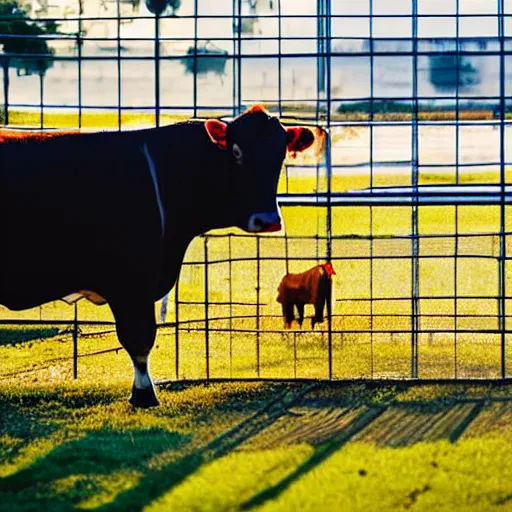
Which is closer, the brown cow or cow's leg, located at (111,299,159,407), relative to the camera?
cow's leg, located at (111,299,159,407)

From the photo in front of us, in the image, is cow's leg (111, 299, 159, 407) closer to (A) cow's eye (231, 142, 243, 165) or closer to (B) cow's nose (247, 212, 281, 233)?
(B) cow's nose (247, 212, 281, 233)

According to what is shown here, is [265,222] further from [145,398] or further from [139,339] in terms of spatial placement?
[145,398]

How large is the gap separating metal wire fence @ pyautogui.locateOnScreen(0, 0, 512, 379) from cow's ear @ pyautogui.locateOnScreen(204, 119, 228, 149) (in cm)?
93

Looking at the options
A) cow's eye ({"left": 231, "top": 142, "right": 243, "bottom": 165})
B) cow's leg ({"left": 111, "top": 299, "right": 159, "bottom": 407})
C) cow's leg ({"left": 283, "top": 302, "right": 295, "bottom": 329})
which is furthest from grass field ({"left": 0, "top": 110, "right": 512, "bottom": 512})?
cow's eye ({"left": 231, "top": 142, "right": 243, "bottom": 165})

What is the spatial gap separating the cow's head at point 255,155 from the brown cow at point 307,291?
236 cm

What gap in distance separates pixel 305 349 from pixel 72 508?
7323 millimetres

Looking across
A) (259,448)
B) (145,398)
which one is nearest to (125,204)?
(145,398)

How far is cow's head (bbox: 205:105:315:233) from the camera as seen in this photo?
390 inches

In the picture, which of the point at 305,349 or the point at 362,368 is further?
the point at 305,349

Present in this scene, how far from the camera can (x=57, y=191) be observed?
979 cm

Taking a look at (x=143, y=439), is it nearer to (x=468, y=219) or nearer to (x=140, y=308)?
(x=140, y=308)

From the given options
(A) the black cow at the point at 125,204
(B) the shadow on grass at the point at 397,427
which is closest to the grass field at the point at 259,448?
(B) the shadow on grass at the point at 397,427

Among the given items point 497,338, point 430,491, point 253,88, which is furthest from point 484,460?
point 253,88

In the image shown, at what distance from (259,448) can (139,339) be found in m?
1.76
